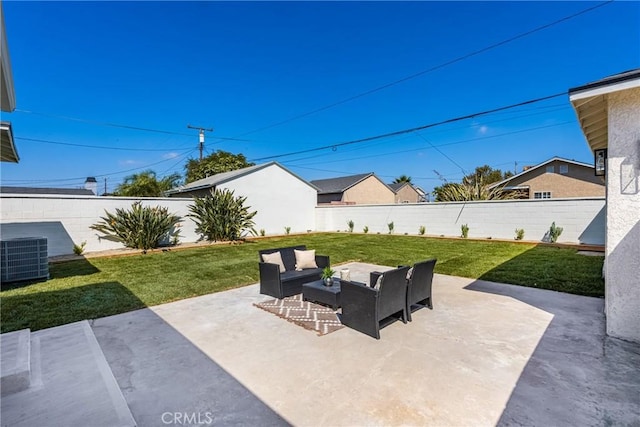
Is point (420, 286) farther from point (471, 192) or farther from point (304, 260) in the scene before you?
point (471, 192)

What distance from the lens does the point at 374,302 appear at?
13.2 feet

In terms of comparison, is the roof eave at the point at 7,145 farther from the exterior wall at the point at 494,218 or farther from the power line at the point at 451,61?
the exterior wall at the point at 494,218

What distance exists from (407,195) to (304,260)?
33536mm

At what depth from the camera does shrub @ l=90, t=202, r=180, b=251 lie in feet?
38.0

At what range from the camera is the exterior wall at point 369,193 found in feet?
97.0

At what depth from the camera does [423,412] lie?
8.22 ft

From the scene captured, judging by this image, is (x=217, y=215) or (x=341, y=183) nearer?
(x=217, y=215)

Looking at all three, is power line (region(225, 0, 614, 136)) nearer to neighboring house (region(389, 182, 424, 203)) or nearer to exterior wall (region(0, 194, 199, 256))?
exterior wall (region(0, 194, 199, 256))

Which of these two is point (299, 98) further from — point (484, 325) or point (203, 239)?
point (484, 325)

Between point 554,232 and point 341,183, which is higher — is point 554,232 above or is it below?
below

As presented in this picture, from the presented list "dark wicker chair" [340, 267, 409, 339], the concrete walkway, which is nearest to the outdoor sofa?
the concrete walkway

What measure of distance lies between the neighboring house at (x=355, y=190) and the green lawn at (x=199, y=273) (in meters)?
16.7

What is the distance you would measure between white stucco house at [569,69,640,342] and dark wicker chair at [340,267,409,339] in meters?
2.66

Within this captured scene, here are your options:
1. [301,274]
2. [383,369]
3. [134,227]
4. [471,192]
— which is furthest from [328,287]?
[471,192]
